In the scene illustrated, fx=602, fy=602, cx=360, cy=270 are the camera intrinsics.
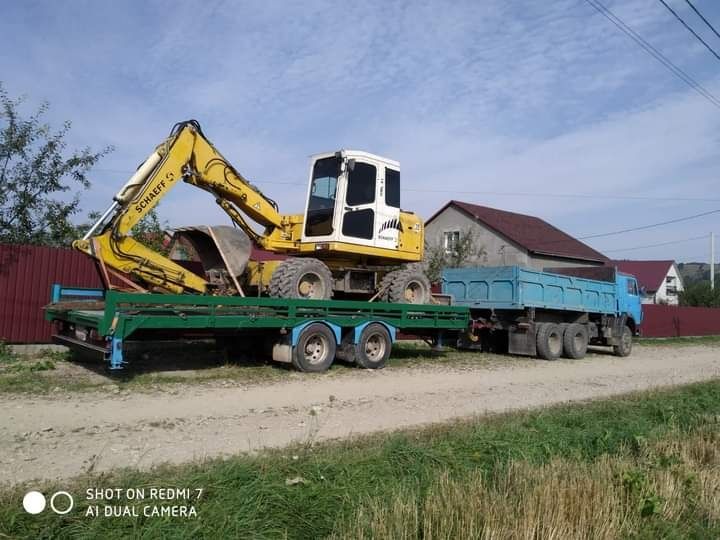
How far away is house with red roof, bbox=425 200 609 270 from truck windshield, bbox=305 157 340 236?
23.0 meters

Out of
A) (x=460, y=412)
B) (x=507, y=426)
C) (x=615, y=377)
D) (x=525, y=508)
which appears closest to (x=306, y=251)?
(x=460, y=412)

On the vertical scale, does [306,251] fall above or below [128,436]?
above

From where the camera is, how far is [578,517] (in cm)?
426

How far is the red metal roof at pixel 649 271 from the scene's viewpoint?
185ft

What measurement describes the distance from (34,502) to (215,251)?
8018mm

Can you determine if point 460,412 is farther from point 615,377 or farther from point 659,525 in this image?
point 615,377

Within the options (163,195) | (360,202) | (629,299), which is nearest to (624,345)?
(629,299)

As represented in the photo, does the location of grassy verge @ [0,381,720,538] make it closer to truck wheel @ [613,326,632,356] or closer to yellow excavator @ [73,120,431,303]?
yellow excavator @ [73,120,431,303]

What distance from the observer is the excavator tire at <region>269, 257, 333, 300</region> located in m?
10.8

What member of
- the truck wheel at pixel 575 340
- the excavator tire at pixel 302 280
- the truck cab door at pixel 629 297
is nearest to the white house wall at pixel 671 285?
the truck cab door at pixel 629 297

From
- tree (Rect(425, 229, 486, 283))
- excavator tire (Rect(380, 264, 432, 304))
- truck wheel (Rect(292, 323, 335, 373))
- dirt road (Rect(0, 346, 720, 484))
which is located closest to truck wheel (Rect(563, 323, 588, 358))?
dirt road (Rect(0, 346, 720, 484))

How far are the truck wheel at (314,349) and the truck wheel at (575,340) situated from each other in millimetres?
8916

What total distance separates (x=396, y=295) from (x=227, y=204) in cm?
399

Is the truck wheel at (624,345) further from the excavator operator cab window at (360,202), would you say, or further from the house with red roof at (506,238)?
the house with red roof at (506,238)
